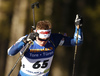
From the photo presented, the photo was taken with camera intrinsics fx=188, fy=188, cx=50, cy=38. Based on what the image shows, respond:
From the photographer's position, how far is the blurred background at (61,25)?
6227 millimetres

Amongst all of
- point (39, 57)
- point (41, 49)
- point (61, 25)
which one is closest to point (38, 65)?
point (39, 57)

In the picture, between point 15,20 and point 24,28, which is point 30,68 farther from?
point 15,20

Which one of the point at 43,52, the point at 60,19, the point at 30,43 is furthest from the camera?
the point at 60,19

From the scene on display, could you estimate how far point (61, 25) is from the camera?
6227 millimetres

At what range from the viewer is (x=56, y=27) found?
6.25 meters

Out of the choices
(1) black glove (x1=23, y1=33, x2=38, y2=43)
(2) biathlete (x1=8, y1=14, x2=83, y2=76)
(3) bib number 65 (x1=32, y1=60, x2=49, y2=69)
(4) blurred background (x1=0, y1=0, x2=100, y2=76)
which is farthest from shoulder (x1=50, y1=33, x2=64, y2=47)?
(4) blurred background (x1=0, y1=0, x2=100, y2=76)

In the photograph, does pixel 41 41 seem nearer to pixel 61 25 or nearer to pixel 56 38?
pixel 56 38

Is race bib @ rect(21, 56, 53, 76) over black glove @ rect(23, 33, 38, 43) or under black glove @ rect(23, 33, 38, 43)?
under

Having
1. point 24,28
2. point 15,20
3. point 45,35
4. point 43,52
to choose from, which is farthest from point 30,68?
point 15,20

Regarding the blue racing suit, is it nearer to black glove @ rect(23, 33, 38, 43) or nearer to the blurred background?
black glove @ rect(23, 33, 38, 43)

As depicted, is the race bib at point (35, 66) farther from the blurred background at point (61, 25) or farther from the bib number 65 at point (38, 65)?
the blurred background at point (61, 25)

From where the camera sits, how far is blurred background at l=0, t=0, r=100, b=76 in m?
6.23

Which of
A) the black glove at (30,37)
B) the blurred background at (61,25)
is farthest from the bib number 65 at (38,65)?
the blurred background at (61,25)

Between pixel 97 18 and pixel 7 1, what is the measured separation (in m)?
3.29
